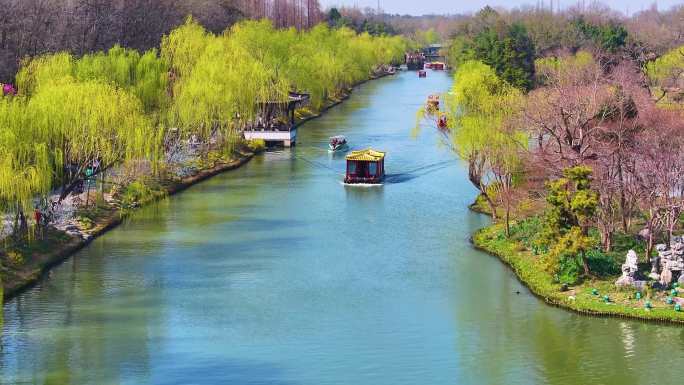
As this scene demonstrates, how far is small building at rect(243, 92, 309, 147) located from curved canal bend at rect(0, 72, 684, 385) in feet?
58.8

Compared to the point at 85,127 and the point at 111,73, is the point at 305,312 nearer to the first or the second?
the point at 85,127

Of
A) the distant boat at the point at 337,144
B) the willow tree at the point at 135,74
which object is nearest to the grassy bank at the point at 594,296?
the willow tree at the point at 135,74

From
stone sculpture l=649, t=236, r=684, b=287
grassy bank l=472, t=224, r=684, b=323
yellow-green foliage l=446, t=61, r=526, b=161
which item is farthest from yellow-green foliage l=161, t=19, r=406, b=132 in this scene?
stone sculpture l=649, t=236, r=684, b=287

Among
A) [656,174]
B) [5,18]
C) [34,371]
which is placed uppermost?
[5,18]

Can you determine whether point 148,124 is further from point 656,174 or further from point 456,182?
point 656,174

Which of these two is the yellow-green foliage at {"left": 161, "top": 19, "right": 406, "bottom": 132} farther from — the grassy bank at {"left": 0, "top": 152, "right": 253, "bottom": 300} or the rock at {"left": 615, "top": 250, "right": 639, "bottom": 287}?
the rock at {"left": 615, "top": 250, "right": 639, "bottom": 287}

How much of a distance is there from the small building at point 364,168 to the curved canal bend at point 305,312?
15.9ft

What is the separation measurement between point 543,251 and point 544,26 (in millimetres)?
89897

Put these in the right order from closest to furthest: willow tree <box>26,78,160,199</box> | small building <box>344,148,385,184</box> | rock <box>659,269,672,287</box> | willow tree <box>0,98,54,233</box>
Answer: rock <box>659,269,672,287</box> → willow tree <box>0,98,54,233</box> → willow tree <box>26,78,160,199</box> → small building <box>344,148,385,184</box>

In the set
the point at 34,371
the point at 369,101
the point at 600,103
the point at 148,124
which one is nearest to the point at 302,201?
the point at 148,124

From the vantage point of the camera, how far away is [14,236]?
3547 centimetres

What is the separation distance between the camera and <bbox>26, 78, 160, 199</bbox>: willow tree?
127 feet

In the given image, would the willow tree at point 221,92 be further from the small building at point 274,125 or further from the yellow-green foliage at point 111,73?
the yellow-green foliage at point 111,73

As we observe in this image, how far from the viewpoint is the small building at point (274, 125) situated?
214 ft
